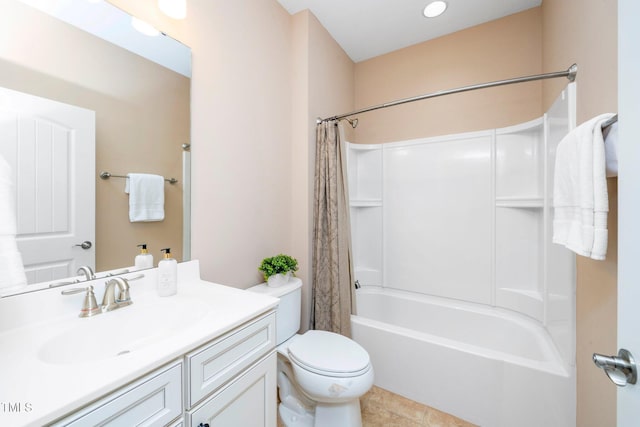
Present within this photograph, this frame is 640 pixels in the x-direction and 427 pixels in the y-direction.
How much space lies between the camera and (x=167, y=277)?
103 centimetres

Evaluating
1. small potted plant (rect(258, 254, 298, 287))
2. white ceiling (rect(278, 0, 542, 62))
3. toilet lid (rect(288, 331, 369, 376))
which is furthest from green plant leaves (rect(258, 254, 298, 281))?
white ceiling (rect(278, 0, 542, 62))

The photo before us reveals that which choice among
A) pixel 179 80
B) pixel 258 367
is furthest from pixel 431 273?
pixel 179 80

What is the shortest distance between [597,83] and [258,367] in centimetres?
168

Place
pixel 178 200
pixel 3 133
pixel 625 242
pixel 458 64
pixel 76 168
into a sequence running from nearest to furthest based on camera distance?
pixel 625 242 → pixel 3 133 → pixel 76 168 → pixel 178 200 → pixel 458 64

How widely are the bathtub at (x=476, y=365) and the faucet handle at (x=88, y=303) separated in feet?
4.68

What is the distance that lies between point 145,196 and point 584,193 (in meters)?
1.63

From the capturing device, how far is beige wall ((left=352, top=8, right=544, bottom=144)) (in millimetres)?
1858

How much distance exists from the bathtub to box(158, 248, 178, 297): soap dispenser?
1212 millimetres

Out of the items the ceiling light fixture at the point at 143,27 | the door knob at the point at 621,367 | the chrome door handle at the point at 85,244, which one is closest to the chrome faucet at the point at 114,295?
the chrome door handle at the point at 85,244

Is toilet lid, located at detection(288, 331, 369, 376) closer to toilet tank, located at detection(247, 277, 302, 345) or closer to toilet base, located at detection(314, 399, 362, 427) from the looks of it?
toilet tank, located at detection(247, 277, 302, 345)

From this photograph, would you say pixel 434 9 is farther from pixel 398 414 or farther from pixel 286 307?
pixel 398 414

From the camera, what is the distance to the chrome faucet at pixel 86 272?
902 mm

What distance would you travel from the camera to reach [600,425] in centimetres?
92

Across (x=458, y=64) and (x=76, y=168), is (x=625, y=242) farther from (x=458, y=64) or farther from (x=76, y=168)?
(x=458, y=64)
